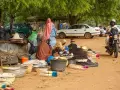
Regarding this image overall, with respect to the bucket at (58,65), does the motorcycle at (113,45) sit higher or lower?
higher

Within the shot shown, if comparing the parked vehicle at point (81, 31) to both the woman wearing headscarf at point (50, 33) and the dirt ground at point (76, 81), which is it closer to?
the woman wearing headscarf at point (50, 33)

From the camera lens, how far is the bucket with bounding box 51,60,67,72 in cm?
1170

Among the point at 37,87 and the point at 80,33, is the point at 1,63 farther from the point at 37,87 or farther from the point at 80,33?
the point at 80,33

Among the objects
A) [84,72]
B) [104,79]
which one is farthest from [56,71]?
[104,79]

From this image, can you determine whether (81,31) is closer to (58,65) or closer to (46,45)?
(46,45)

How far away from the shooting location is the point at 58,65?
38.5 ft

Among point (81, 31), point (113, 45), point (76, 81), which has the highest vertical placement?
point (81, 31)

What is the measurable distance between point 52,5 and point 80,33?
20.9 m

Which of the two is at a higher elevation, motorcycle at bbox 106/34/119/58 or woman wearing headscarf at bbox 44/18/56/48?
woman wearing headscarf at bbox 44/18/56/48

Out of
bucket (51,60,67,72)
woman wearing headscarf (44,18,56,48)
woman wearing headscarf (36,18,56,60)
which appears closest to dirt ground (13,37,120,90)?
bucket (51,60,67,72)

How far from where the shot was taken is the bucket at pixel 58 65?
11695 millimetres

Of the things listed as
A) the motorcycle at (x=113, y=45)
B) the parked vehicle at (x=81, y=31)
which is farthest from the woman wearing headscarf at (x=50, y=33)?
the parked vehicle at (x=81, y=31)

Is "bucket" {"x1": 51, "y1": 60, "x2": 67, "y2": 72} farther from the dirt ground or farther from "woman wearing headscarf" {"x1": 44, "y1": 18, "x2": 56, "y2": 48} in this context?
"woman wearing headscarf" {"x1": 44, "y1": 18, "x2": 56, "y2": 48}

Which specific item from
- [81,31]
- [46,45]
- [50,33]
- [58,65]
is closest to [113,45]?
[50,33]
